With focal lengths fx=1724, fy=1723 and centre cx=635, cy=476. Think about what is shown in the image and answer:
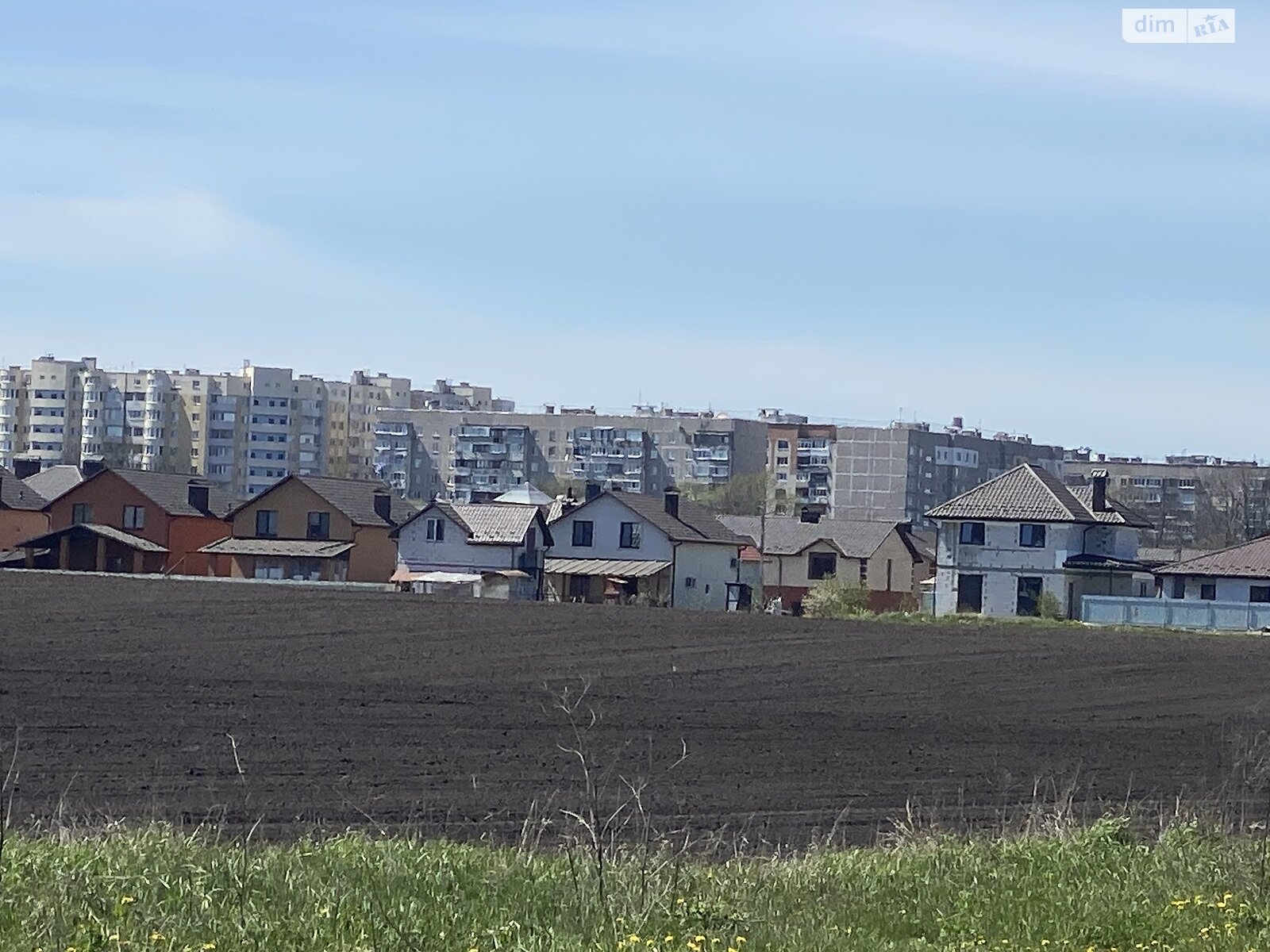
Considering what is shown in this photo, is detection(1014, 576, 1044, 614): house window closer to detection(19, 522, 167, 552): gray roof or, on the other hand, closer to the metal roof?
the metal roof

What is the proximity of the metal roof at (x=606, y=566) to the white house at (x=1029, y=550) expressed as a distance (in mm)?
12891

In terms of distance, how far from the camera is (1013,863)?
1099 cm

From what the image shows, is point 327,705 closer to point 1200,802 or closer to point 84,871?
point 1200,802

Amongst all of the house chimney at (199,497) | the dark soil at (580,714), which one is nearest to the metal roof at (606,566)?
the house chimney at (199,497)

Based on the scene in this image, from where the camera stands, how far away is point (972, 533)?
66688 mm

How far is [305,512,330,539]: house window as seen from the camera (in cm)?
7525

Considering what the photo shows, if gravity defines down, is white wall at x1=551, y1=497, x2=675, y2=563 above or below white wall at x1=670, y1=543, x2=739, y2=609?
above

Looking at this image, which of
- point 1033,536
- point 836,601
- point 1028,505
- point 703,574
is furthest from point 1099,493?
point 703,574

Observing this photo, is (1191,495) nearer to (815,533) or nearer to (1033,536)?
(815,533)

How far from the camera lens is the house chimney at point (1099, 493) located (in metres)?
67.2

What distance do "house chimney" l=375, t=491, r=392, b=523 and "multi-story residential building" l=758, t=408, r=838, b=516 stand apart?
261ft

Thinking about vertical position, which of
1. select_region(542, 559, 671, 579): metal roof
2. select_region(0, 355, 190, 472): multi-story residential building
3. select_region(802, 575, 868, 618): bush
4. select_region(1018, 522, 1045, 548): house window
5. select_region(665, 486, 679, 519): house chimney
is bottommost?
select_region(802, 575, 868, 618): bush

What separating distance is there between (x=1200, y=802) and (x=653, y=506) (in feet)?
195

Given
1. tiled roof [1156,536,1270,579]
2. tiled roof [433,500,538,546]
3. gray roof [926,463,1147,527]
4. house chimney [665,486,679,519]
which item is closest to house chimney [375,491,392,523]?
tiled roof [433,500,538,546]
